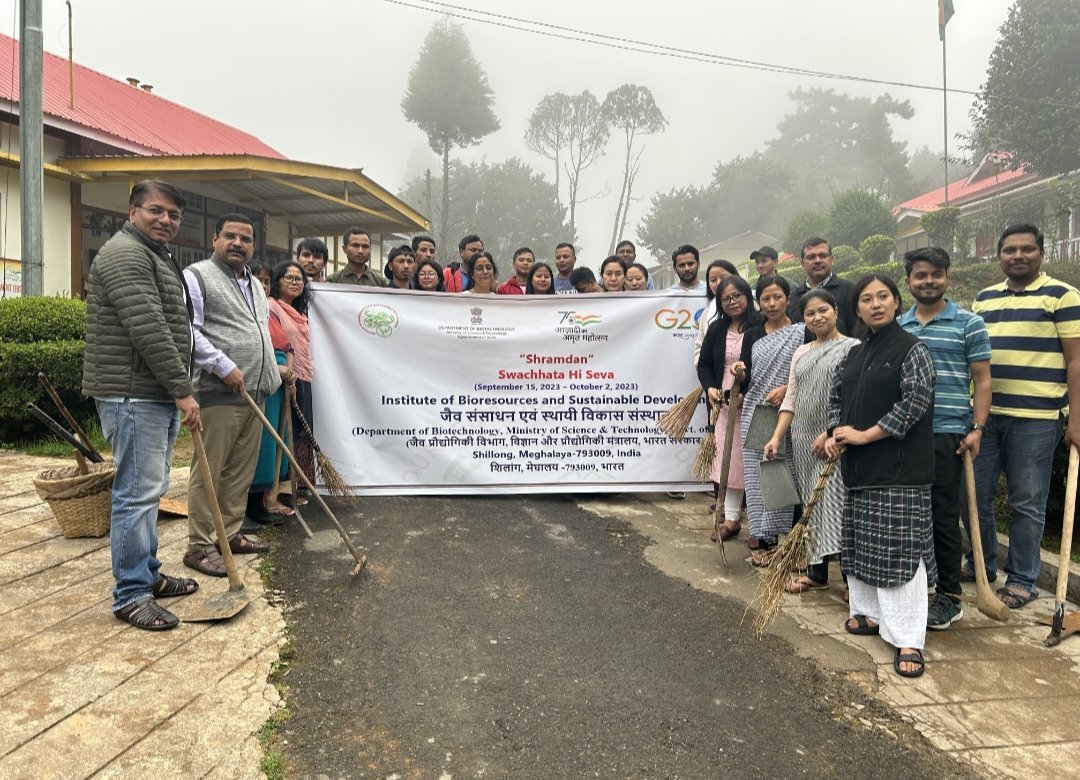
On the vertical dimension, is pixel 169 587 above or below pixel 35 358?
below

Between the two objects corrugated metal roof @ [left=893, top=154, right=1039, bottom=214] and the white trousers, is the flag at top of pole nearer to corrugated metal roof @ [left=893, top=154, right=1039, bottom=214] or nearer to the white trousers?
corrugated metal roof @ [left=893, top=154, right=1039, bottom=214]

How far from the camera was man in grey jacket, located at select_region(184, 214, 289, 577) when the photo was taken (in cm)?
364

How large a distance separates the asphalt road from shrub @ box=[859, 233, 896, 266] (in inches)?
1054

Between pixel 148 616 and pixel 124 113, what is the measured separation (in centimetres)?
1273

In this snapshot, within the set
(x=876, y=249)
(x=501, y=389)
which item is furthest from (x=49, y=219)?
(x=876, y=249)

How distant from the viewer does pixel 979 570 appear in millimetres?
3393

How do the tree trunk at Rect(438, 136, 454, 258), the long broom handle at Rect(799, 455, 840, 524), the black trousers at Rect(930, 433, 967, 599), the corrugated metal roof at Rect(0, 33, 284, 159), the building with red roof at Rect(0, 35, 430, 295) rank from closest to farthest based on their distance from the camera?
1. the long broom handle at Rect(799, 455, 840, 524)
2. the black trousers at Rect(930, 433, 967, 599)
3. the building with red roof at Rect(0, 35, 430, 295)
4. the corrugated metal roof at Rect(0, 33, 284, 159)
5. the tree trunk at Rect(438, 136, 454, 258)

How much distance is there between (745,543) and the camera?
14.7 feet

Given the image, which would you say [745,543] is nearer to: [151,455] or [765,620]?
[765,620]

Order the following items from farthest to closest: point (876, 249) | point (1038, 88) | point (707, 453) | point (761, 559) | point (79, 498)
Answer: point (876, 249) → point (1038, 88) → point (707, 453) → point (761, 559) → point (79, 498)

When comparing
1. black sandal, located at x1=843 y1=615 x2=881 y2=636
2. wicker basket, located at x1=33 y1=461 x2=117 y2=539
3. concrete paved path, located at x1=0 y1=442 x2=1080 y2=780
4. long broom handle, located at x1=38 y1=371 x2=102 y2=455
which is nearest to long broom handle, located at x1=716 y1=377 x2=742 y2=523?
concrete paved path, located at x1=0 y1=442 x2=1080 y2=780

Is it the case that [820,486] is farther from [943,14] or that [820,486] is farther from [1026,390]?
[943,14]

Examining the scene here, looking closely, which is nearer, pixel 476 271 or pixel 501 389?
pixel 501 389

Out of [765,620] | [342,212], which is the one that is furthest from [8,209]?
[765,620]
